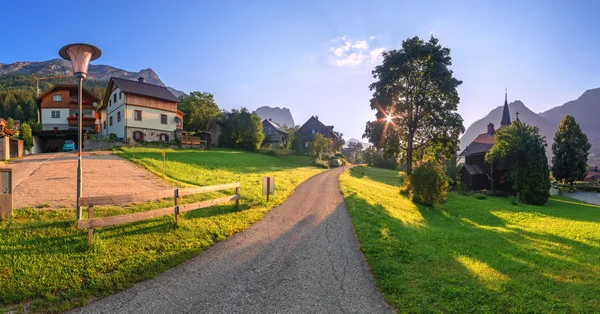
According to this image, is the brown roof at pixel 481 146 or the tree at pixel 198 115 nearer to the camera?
the brown roof at pixel 481 146

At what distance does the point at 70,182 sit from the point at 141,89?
30.7 metres

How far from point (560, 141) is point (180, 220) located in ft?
210

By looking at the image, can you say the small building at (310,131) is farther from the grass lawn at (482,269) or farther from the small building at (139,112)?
the grass lawn at (482,269)

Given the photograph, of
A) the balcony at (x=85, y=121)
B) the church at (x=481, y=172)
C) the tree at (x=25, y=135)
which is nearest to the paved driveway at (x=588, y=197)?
the church at (x=481, y=172)

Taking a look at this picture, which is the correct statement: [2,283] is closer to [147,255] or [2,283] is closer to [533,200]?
[147,255]

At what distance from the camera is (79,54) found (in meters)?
6.96

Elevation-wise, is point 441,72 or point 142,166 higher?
point 441,72

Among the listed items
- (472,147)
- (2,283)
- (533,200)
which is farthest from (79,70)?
(472,147)

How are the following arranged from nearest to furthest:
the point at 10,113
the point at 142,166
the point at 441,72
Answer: the point at 142,166, the point at 441,72, the point at 10,113

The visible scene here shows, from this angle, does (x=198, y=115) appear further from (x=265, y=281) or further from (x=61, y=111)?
(x=265, y=281)

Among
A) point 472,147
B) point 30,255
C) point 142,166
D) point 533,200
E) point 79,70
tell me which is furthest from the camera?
point 472,147

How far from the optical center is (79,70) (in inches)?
274

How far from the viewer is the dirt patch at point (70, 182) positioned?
33.2ft

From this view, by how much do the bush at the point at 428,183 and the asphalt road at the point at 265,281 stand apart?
12768 mm
